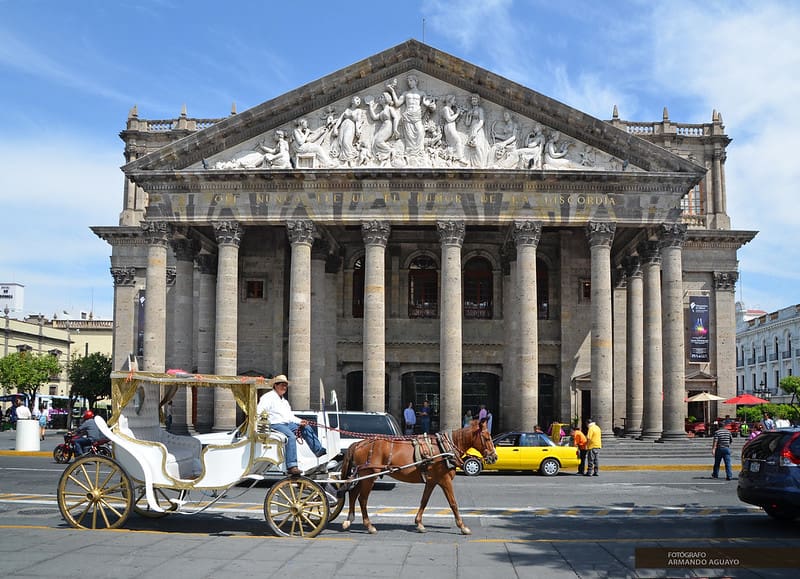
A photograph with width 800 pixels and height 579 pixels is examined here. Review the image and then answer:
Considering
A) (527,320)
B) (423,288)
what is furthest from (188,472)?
(423,288)

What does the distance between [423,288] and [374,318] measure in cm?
783

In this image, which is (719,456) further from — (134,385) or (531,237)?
(134,385)

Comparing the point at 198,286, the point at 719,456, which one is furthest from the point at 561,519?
the point at 198,286

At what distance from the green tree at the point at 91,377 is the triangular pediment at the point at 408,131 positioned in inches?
1009

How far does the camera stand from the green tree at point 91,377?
54844 millimetres

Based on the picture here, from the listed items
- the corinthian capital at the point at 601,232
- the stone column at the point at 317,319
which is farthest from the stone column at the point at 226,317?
the corinthian capital at the point at 601,232

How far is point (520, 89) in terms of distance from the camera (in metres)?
33.5

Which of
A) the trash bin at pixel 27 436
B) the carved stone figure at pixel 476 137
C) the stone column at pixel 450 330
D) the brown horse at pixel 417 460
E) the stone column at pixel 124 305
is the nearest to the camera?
the brown horse at pixel 417 460

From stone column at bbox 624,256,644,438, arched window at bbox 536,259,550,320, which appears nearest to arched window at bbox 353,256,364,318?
arched window at bbox 536,259,550,320

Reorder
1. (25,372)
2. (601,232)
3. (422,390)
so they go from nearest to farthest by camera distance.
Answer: (601,232) < (422,390) < (25,372)

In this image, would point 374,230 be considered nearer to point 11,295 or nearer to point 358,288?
point 358,288

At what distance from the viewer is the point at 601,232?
110ft

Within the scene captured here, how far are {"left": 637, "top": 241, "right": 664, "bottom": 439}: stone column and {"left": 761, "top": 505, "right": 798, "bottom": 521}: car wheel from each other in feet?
64.7

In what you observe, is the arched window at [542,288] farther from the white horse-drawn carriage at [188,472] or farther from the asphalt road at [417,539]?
the white horse-drawn carriage at [188,472]
